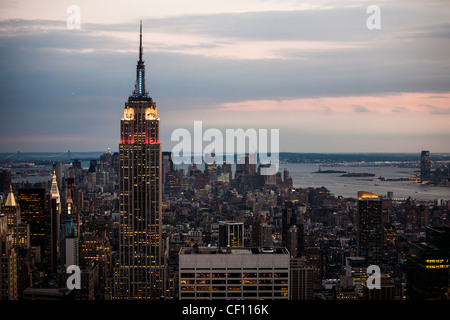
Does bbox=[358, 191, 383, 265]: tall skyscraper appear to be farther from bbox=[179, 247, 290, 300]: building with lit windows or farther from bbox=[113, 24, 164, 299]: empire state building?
bbox=[179, 247, 290, 300]: building with lit windows

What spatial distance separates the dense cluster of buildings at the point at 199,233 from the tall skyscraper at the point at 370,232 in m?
0.04

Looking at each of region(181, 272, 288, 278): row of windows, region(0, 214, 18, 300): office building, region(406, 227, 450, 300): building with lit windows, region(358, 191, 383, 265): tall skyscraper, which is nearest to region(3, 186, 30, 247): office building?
region(0, 214, 18, 300): office building

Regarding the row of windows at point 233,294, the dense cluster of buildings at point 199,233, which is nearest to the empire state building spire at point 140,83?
the dense cluster of buildings at point 199,233

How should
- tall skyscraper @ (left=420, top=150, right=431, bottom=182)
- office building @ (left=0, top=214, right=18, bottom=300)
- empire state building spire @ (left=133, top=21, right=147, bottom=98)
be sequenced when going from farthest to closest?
empire state building spire @ (left=133, top=21, right=147, bottom=98), office building @ (left=0, top=214, right=18, bottom=300), tall skyscraper @ (left=420, top=150, right=431, bottom=182)

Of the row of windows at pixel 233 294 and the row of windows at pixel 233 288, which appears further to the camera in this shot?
the row of windows at pixel 233 288

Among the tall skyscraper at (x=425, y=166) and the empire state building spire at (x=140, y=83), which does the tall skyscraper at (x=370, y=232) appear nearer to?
the tall skyscraper at (x=425, y=166)

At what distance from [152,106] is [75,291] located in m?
5.96

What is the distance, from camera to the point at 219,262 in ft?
17.0

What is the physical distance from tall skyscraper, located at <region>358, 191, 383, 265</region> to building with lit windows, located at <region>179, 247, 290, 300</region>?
18.7 ft

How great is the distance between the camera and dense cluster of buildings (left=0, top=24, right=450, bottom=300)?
238 inches

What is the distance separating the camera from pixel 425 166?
5.71 m

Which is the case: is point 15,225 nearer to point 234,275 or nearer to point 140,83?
point 140,83

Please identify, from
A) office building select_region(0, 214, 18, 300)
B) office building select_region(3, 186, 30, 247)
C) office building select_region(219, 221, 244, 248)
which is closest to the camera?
office building select_region(0, 214, 18, 300)

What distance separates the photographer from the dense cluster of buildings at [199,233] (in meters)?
6.05
